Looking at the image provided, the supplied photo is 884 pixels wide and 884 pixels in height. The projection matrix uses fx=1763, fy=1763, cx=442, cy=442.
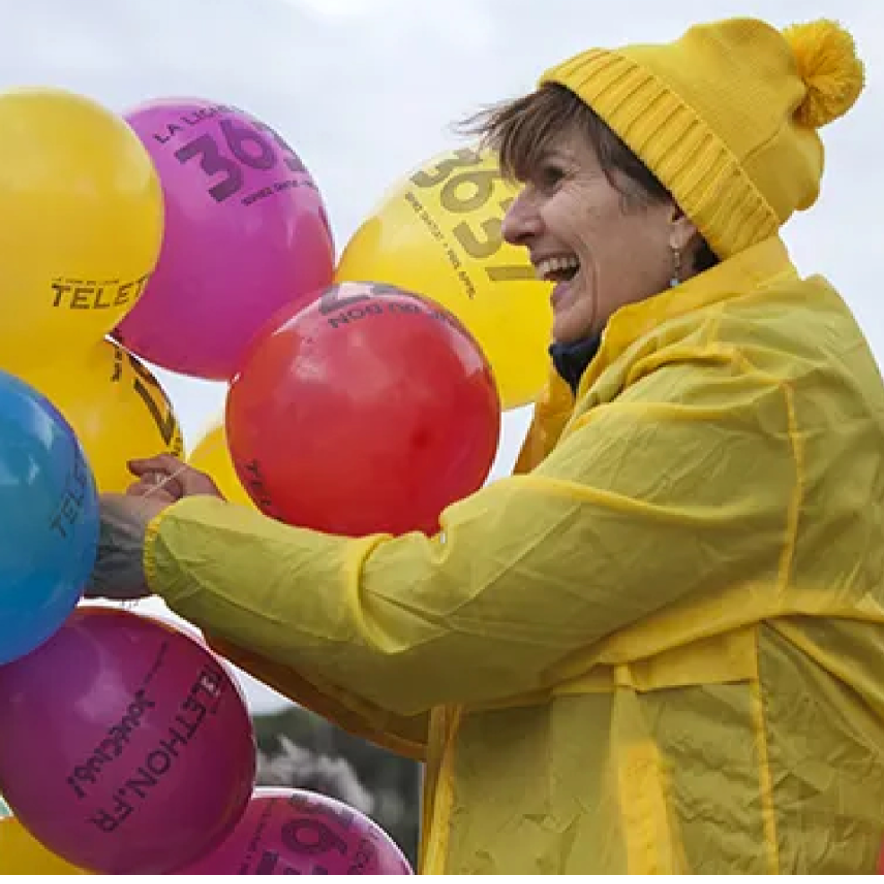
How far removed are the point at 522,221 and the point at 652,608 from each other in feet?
2.04

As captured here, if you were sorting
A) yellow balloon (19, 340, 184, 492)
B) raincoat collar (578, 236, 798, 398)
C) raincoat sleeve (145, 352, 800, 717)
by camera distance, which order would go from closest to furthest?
raincoat sleeve (145, 352, 800, 717) < raincoat collar (578, 236, 798, 398) < yellow balloon (19, 340, 184, 492)

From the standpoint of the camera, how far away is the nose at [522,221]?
2430 millimetres

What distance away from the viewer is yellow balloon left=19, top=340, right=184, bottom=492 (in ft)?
8.22

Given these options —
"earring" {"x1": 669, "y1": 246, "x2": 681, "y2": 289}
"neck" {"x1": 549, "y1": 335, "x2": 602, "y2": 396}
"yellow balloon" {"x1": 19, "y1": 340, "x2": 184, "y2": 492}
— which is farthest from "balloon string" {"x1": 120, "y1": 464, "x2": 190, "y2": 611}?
"earring" {"x1": 669, "y1": 246, "x2": 681, "y2": 289}

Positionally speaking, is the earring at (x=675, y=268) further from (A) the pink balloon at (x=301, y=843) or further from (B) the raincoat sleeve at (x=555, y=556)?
(A) the pink balloon at (x=301, y=843)

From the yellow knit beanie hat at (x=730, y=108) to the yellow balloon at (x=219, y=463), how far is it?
83 centimetres

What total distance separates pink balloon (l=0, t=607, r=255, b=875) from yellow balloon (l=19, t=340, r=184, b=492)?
0.75ft

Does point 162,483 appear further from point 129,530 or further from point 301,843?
point 301,843

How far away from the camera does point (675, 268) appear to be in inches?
92.7

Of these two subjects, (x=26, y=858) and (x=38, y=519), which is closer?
(x=38, y=519)

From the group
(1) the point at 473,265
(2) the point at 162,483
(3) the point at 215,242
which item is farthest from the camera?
(1) the point at 473,265

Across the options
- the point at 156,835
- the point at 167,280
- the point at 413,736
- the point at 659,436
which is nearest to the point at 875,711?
the point at 659,436

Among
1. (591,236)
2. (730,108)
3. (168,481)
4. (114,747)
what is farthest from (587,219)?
(114,747)

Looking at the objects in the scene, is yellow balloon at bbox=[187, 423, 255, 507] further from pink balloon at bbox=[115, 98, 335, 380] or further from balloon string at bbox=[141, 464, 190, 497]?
balloon string at bbox=[141, 464, 190, 497]
